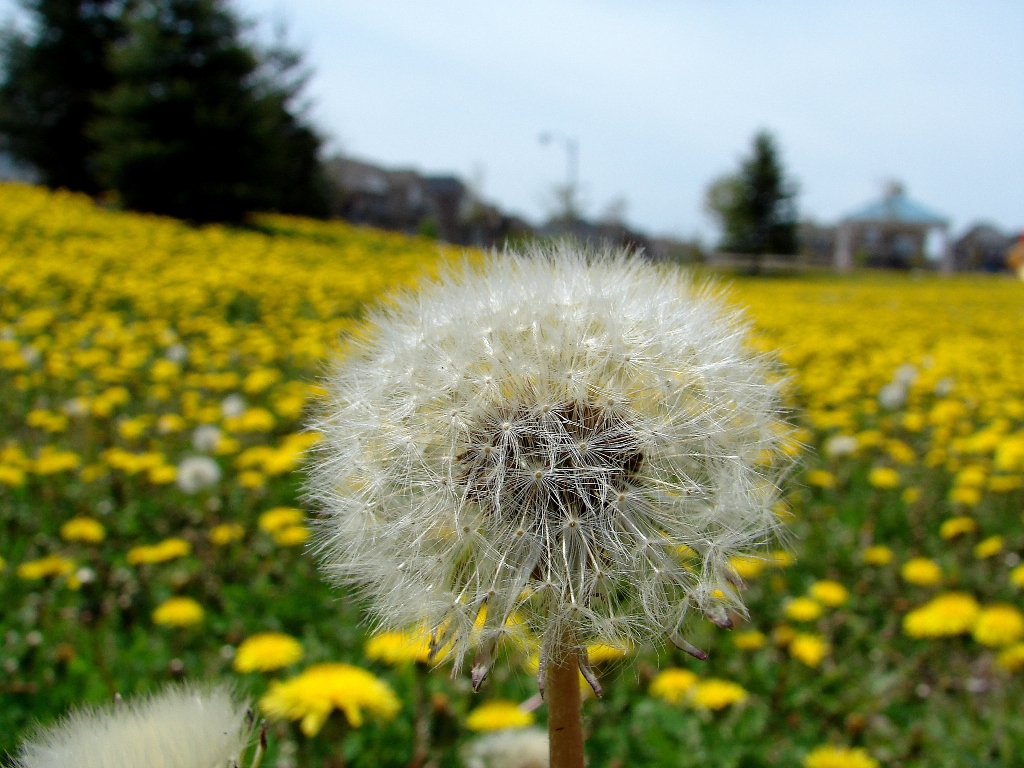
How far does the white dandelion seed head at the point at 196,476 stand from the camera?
3.39 m

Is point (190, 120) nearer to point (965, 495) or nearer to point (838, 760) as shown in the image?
point (965, 495)

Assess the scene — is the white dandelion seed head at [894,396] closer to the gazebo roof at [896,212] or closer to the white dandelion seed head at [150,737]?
the white dandelion seed head at [150,737]

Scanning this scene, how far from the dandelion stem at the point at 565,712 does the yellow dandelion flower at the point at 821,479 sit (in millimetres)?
3790

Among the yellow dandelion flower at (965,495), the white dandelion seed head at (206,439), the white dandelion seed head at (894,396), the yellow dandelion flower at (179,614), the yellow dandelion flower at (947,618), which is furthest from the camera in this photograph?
the white dandelion seed head at (894,396)

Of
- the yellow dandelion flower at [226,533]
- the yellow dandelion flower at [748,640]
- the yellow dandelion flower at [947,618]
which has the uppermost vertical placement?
the yellow dandelion flower at [947,618]

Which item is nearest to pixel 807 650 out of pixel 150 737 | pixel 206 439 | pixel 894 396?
pixel 150 737

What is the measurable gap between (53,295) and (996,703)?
6709 mm

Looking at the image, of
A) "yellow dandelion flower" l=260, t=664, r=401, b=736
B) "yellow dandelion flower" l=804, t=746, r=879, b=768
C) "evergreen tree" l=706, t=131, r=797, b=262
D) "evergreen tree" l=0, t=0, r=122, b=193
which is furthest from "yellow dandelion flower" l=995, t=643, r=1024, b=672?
"evergreen tree" l=706, t=131, r=797, b=262

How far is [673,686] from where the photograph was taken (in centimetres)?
240

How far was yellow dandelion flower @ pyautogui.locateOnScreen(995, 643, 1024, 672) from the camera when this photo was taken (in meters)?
2.43

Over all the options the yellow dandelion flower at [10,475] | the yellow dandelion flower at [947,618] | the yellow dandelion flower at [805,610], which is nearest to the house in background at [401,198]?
the yellow dandelion flower at [10,475]

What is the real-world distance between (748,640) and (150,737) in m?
2.38

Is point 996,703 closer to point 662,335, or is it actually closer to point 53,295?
point 662,335

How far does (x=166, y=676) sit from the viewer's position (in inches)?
93.7
